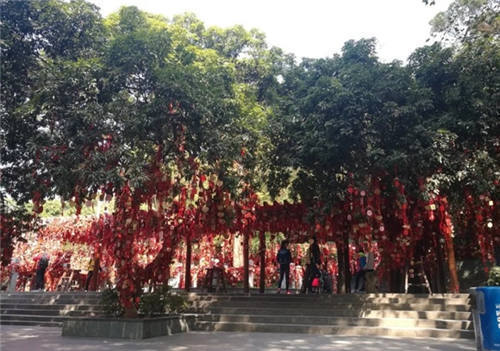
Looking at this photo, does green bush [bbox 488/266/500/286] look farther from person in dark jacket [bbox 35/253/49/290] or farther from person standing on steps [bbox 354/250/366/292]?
person in dark jacket [bbox 35/253/49/290]

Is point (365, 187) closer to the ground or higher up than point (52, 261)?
higher up

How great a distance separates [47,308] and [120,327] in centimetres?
588

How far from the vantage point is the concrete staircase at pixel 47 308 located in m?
11.2

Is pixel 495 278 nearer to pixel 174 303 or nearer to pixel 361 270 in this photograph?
pixel 361 270

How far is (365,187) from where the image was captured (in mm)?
9023

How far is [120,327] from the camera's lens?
25.1 feet

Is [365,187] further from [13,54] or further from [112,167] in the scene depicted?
[13,54]

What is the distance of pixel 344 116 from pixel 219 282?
796cm

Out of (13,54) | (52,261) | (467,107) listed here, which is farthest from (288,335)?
(52,261)

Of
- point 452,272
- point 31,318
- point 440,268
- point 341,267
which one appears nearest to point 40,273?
point 31,318

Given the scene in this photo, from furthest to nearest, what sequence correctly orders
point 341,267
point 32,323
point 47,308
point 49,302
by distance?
point 341,267 < point 49,302 < point 47,308 < point 32,323

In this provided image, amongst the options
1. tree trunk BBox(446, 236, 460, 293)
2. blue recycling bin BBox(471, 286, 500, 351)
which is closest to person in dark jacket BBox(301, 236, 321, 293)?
tree trunk BBox(446, 236, 460, 293)

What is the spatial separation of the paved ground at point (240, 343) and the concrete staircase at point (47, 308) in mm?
3265

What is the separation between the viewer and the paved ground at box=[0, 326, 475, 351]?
6359 mm
